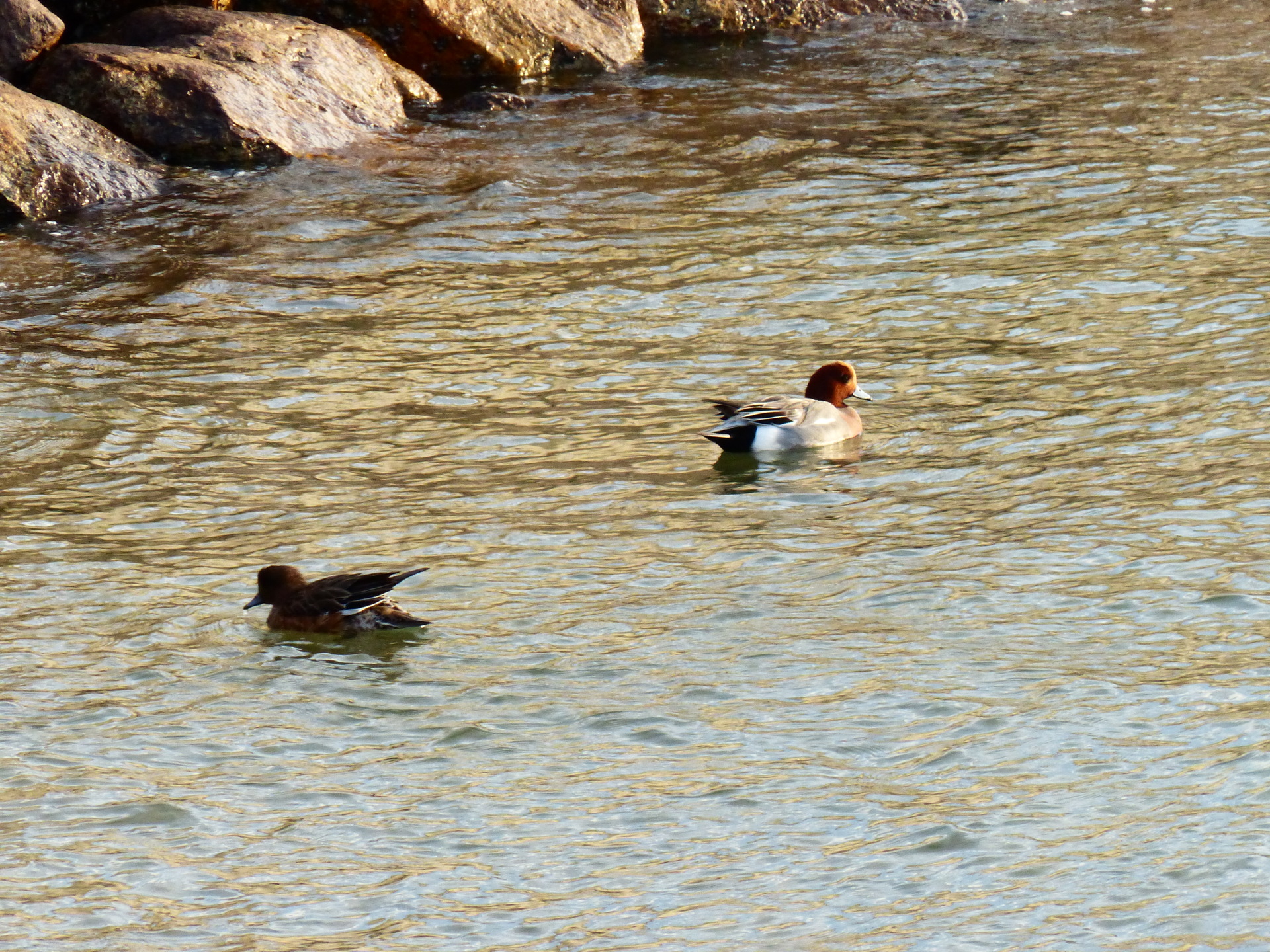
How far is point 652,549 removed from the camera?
29.7ft

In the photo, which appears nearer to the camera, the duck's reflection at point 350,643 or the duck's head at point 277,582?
the duck's reflection at point 350,643

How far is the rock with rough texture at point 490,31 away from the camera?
66.1 feet

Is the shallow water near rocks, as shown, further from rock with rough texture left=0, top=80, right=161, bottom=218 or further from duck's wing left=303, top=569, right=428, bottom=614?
rock with rough texture left=0, top=80, right=161, bottom=218

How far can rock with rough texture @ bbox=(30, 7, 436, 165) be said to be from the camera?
56.5 ft

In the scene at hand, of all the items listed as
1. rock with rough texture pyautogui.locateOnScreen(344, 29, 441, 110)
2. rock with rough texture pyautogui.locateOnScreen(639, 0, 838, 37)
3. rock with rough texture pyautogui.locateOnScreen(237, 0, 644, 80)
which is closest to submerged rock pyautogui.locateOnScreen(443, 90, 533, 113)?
rock with rough texture pyautogui.locateOnScreen(344, 29, 441, 110)

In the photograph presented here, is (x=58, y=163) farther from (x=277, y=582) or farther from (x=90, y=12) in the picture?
(x=277, y=582)

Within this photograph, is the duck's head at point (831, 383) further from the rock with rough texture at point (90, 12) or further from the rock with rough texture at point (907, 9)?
the rock with rough texture at point (907, 9)

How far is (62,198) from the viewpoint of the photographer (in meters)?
16.2

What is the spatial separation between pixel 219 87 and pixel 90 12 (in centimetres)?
283

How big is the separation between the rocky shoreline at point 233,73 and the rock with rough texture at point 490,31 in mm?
18

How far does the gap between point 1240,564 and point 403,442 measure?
5.08 m

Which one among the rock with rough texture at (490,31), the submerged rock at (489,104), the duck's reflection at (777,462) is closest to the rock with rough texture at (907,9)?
the rock with rough texture at (490,31)

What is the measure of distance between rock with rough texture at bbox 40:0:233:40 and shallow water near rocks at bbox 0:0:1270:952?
3442 mm

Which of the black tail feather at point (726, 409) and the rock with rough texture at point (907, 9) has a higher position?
the rock with rough texture at point (907, 9)
